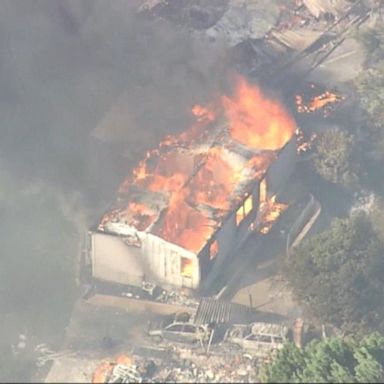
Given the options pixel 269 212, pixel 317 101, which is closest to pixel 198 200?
pixel 269 212

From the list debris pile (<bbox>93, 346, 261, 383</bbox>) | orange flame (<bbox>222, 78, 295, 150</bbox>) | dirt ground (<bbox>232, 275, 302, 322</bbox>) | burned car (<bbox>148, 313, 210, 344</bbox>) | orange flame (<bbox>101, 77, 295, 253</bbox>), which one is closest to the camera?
debris pile (<bbox>93, 346, 261, 383</bbox>)

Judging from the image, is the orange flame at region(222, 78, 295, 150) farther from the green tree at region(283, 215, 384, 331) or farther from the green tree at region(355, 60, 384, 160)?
the green tree at region(283, 215, 384, 331)

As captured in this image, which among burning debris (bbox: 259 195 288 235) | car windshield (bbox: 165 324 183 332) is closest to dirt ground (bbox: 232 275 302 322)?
burning debris (bbox: 259 195 288 235)

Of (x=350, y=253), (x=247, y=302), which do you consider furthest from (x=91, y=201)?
(x=350, y=253)

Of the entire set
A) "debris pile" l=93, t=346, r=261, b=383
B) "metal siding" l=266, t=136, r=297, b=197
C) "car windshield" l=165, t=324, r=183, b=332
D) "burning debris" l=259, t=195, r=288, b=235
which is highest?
"metal siding" l=266, t=136, r=297, b=197

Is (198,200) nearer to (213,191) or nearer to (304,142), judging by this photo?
(213,191)

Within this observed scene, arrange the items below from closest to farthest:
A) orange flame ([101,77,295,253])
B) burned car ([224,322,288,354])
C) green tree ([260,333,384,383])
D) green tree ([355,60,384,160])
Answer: green tree ([260,333,384,383]), burned car ([224,322,288,354]), orange flame ([101,77,295,253]), green tree ([355,60,384,160])

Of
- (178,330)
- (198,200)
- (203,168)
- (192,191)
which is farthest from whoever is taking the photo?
(203,168)
